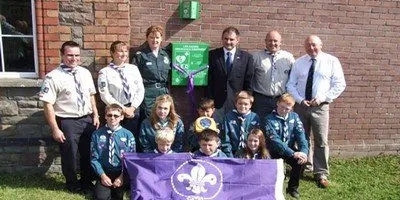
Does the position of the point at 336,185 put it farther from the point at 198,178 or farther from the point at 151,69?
the point at 151,69

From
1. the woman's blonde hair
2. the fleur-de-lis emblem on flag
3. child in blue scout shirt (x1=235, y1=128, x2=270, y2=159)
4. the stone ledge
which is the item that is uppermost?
the stone ledge

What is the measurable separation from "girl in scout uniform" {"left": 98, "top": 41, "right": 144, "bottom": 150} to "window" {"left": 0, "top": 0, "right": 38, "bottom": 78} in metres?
0.96

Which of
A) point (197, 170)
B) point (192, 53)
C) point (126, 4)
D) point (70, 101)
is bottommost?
point (197, 170)

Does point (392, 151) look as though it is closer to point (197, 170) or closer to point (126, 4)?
point (197, 170)

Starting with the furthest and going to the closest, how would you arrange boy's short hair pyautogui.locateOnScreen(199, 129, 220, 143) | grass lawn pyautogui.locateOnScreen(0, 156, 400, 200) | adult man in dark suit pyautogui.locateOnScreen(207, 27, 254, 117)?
1. adult man in dark suit pyautogui.locateOnScreen(207, 27, 254, 117)
2. grass lawn pyautogui.locateOnScreen(0, 156, 400, 200)
3. boy's short hair pyautogui.locateOnScreen(199, 129, 220, 143)

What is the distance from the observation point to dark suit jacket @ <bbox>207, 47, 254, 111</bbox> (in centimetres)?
524

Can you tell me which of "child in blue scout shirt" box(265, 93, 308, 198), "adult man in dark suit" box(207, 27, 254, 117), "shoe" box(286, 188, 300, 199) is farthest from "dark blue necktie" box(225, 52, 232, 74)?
"shoe" box(286, 188, 300, 199)

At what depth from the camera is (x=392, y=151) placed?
6.65 meters

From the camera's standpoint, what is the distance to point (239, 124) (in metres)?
4.89

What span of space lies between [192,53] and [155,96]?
0.76m

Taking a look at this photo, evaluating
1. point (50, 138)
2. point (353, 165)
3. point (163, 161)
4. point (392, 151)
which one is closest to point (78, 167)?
point (50, 138)

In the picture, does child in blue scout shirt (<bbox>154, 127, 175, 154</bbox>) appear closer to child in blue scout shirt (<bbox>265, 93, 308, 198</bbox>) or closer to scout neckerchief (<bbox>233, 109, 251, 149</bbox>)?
scout neckerchief (<bbox>233, 109, 251, 149</bbox>)

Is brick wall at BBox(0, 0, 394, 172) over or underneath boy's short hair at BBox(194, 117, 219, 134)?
over

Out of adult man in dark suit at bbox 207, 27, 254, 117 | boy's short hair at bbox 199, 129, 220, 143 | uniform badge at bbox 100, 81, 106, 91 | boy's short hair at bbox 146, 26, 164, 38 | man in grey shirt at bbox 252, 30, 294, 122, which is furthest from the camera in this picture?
man in grey shirt at bbox 252, 30, 294, 122
